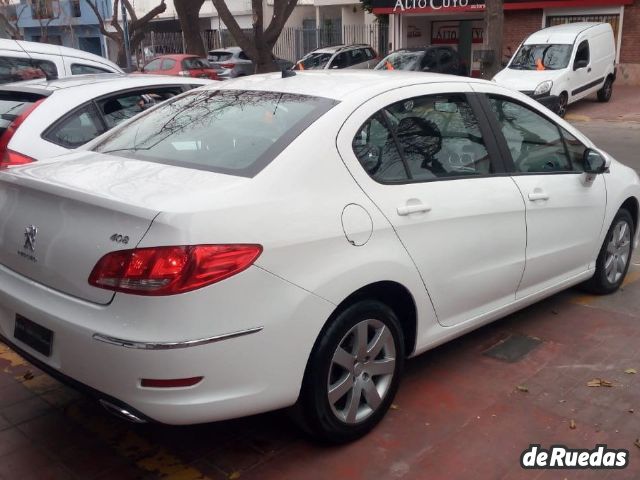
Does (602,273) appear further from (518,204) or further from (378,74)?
(378,74)

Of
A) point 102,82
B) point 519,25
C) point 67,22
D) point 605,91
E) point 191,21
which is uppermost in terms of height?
point 67,22

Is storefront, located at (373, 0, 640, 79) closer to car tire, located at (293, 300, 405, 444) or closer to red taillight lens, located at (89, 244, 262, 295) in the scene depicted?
car tire, located at (293, 300, 405, 444)

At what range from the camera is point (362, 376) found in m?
3.23

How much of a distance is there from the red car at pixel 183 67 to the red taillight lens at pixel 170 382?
18960 mm

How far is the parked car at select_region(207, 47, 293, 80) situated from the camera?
23573 mm

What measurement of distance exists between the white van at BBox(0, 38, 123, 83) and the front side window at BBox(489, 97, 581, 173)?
23.2 feet

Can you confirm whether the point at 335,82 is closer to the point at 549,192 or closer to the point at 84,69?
the point at 549,192

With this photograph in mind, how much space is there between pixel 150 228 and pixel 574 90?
641 inches

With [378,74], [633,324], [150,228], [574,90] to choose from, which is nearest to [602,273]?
[633,324]

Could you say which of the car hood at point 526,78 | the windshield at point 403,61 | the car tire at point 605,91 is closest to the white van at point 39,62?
the car hood at point 526,78

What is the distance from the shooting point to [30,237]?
2990 millimetres

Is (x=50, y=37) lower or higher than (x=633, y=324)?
higher

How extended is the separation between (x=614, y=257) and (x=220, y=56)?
23409mm

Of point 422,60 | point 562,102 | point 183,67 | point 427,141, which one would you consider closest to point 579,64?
point 562,102
